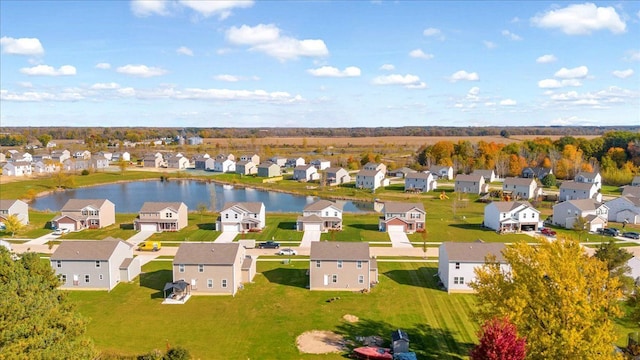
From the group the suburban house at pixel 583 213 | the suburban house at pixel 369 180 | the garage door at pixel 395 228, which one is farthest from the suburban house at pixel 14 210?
the suburban house at pixel 583 213

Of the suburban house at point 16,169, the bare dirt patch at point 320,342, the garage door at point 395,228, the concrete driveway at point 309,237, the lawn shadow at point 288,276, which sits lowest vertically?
the bare dirt patch at point 320,342

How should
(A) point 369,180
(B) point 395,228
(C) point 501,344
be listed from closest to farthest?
(C) point 501,344 → (B) point 395,228 → (A) point 369,180

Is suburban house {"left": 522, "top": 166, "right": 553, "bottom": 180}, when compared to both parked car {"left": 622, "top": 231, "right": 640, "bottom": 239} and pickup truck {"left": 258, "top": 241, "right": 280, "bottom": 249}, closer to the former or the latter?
parked car {"left": 622, "top": 231, "right": 640, "bottom": 239}

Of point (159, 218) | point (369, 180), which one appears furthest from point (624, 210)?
point (159, 218)

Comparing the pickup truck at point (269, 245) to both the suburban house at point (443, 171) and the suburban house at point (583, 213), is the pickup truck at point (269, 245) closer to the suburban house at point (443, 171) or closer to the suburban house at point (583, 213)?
the suburban house at point (583, 213)

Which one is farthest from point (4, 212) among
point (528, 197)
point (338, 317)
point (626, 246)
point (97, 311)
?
point (528, 197)

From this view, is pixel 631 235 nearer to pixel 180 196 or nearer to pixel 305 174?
pixel 305 174
